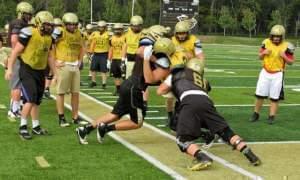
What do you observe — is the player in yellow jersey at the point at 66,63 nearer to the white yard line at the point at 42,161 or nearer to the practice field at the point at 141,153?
the practice field at the point at 141,153

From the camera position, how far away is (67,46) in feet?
30.9

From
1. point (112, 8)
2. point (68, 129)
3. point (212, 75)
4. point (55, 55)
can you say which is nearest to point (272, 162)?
point (68, 129)

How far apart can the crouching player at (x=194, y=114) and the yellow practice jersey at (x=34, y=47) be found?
2.21m

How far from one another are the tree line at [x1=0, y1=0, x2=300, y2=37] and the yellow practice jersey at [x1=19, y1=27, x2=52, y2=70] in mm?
58295

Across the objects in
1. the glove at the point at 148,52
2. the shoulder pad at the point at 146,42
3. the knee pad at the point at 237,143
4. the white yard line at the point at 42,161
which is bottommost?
the white yard line at the point at 42,161

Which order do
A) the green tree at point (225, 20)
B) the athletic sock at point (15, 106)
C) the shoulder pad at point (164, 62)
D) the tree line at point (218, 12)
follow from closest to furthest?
the shoulder pad at point (164, 62), the athletic sock at point (15, 106), the tree line at point (218, 12), the green tree at point (225, 20)

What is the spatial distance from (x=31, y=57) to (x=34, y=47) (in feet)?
0.51

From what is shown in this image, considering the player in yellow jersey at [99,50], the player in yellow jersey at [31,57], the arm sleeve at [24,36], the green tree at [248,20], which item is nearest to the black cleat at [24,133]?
the player in yellow jersey at [31,57]

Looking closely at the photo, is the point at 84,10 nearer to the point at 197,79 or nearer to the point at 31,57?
the point at 31,57

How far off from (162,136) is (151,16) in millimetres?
69524

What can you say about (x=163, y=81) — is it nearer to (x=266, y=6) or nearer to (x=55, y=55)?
(x=55, y=55)

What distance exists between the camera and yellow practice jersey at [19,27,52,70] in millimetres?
8148

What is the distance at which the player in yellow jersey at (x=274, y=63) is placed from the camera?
1038 cm

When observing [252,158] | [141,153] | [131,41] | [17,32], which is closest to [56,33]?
[17,32]
